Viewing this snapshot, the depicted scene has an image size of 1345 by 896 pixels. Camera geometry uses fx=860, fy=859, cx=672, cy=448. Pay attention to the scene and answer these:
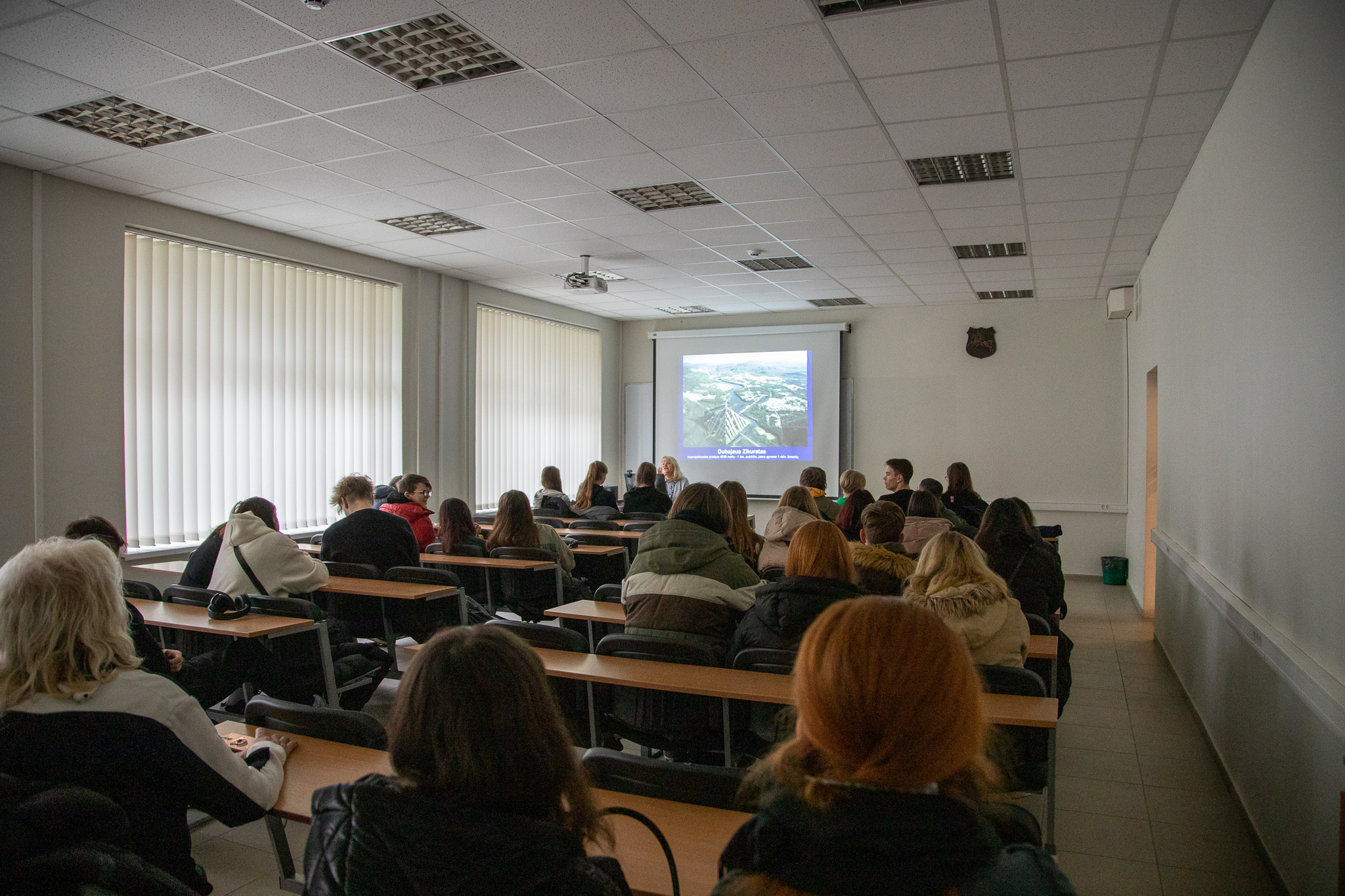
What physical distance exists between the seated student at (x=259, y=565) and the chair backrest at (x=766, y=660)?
2236 mm

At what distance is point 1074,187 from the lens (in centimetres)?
532

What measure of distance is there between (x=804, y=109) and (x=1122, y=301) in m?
5.82

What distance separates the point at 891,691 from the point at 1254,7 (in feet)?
10.8

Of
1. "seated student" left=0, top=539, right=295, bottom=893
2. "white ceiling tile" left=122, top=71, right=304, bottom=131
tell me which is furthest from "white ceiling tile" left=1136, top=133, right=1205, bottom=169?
"seated student" left=0, top=539, right=295, bottom=893

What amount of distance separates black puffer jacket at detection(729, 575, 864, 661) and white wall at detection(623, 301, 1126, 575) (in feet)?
24.5

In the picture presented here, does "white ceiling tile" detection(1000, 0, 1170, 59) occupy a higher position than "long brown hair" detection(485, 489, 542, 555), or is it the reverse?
"white ceiling tile" detection(1000, 0, 1170, 59)

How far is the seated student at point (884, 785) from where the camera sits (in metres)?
0.99

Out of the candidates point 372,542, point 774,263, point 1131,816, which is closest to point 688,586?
point 1131,816

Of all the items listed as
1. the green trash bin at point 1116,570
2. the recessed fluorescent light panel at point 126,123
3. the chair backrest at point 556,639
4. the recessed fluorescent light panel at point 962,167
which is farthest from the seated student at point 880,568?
the green trash bin at point 1116,570

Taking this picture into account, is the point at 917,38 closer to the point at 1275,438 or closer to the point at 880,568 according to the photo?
the point at 1275,438

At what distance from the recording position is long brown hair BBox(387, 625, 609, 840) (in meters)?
1.18

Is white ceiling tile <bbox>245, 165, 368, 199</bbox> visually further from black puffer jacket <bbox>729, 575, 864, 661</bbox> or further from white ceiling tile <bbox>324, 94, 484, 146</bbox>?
black puffer jacket <bbox>729, 575, 864, 661</bbox>

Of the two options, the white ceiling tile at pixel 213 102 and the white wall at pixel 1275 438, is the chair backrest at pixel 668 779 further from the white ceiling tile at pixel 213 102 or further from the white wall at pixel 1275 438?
the white ceiling tile at pixel 213 102

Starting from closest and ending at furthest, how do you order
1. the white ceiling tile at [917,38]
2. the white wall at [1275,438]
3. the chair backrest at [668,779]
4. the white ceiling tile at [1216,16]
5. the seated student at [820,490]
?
the chair backrest at [668,779] < the white wall at [1275,438] < the white ceiling tile at [1216,16] < the white ceiling tile at [917,38] < the seated student at [820,490]
